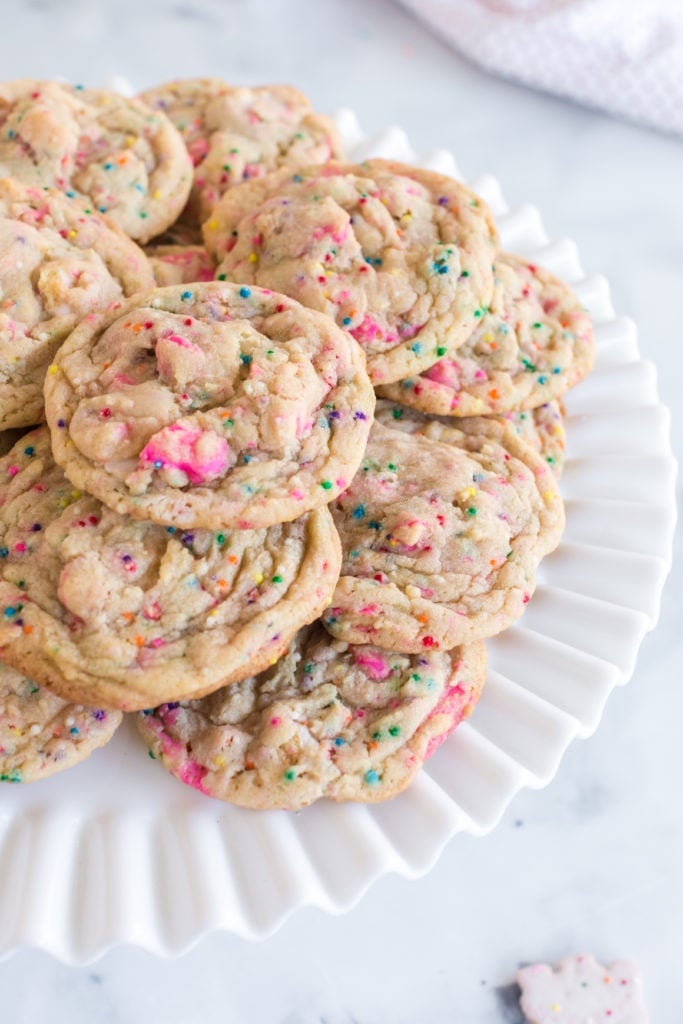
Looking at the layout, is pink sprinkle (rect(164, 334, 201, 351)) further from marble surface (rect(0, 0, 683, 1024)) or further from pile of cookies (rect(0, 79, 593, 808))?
marble surface (rect(0, 0, 683, 1024))

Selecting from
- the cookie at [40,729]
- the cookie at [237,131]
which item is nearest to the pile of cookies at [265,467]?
the cookie at [40,729]

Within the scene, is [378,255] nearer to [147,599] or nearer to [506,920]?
[147,599]

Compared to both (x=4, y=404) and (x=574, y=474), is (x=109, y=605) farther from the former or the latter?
(x=574, y=474)

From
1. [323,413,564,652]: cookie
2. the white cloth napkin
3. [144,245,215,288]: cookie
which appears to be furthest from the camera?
the white cloth napkin

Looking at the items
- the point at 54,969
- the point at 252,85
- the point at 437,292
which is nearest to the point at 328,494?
the point at 437,292

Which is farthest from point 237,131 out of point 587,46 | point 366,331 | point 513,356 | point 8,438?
point 587,46

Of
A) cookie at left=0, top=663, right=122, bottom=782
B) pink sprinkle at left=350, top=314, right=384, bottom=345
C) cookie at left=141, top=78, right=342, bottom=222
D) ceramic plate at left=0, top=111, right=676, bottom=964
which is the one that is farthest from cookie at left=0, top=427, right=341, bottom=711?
cookie at left=141, top=78, right=342, bottom=222

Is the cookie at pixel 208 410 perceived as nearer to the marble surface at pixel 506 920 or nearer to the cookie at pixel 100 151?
the cookie at pixel 100 151
